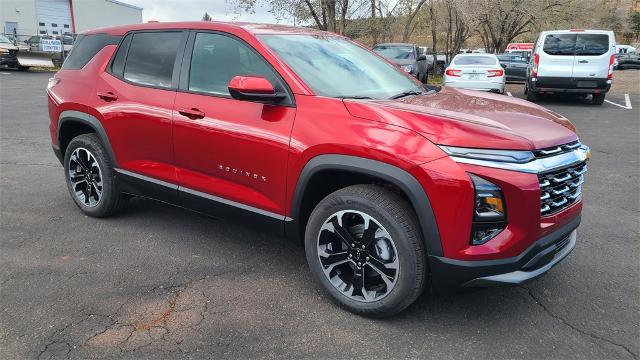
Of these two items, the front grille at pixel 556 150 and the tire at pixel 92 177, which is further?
the tire at pixel 92 177

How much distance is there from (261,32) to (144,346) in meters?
2.17

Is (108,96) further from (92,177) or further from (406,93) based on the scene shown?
(406,93)

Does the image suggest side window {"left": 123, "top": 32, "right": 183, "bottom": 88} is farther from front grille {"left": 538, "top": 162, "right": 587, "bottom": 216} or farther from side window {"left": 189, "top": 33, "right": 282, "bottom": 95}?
front grille {"left": 538, "top": 162, "right": 587, "bottom": 216}

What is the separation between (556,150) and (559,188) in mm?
210

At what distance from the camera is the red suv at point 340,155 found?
2615mm

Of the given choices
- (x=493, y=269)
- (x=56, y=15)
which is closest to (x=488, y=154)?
(x=493, y=269)

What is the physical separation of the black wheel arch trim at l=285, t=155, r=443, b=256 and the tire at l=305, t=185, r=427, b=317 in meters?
0.10

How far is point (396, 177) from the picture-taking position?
2699 mm

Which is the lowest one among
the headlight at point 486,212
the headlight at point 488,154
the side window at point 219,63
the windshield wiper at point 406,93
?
the headlight at point 486,212

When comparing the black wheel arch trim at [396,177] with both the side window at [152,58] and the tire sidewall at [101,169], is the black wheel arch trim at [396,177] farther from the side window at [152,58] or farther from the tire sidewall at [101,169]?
the tire sidewall at [101,169]

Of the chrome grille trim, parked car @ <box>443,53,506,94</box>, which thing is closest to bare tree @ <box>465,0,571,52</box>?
parked car @ <box>443,53,506,94</box>

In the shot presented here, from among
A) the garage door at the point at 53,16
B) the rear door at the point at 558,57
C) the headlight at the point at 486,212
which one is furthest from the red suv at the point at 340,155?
the garage door at the point at 53,16

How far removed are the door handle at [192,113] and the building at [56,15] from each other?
4528 centimetres

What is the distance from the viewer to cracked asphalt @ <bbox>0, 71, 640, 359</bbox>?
Answer: 2750 mm
